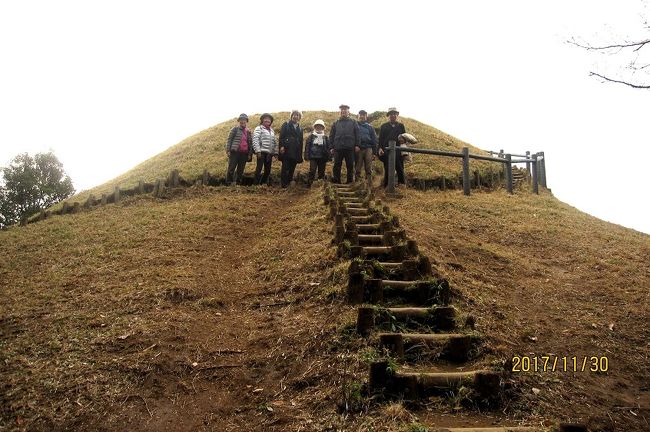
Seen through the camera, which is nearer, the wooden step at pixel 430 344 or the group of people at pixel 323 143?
the wooden step at pixel 430 344

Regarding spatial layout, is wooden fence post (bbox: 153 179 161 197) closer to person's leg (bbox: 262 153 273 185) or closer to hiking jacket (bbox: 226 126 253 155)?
hiking jacket (bbox: 226 126 253 155)

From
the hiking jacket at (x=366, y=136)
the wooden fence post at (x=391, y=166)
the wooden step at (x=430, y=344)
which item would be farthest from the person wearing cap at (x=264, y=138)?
the wooden step at (x=430, y=344)

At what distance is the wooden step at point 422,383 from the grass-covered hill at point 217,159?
1162 centimetres

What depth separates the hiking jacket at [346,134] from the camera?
41.4 ft

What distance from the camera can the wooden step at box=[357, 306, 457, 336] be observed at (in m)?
5.48

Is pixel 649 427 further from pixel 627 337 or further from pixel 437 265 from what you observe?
pixel 437 265

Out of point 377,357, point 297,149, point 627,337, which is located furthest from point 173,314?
point 297,149

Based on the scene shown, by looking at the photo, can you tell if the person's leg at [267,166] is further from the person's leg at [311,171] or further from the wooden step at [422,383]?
the wooden step at [422,383]

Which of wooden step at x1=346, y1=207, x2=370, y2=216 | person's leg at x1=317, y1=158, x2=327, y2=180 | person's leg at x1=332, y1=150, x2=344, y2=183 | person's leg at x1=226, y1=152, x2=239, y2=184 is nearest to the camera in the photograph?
wooden step at x1=346, y1=207, x2=370, y2=216

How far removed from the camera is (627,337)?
620 cm

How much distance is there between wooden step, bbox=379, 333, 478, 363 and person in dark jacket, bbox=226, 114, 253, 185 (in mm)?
9519

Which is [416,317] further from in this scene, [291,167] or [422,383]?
[291,167]

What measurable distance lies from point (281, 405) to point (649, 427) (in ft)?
10.9

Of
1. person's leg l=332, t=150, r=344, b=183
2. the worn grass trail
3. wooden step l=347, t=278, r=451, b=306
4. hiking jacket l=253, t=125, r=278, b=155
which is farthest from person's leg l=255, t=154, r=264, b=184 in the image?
wooden step l=347, t=278, r=451, b=306
